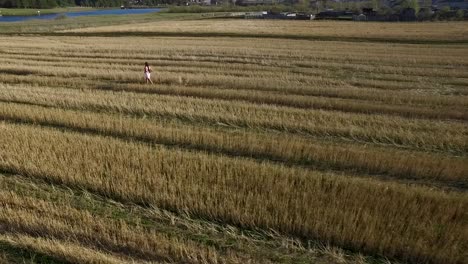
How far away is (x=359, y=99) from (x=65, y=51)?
77.7 ft

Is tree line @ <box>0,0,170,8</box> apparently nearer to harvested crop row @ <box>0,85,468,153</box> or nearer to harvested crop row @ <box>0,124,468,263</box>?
harvested crop row @ <box>0,85,468,153</box>

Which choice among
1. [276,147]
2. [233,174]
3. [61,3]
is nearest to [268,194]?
[233,174]

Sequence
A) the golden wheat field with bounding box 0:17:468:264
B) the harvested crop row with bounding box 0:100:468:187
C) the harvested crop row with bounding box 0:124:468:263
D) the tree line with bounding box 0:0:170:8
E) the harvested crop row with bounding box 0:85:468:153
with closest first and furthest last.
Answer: the golden wheat field with bounding box 0:17:468:264
the harvested crop row with bounding box 0:124:468:263
the harvested crop row with bounding box 0:100:468:187
the harvested crop row with bounding box 0:85:468:153
the tree line with bounding box 0:0:170:8

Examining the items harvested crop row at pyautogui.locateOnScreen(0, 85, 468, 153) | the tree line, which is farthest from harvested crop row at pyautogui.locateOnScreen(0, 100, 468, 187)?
the tree line

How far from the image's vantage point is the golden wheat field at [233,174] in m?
5.43

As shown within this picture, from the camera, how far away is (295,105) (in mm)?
13930

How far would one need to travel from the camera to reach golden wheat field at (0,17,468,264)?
543 cm

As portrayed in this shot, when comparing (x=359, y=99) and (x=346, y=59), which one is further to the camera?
(x=346, y=59)

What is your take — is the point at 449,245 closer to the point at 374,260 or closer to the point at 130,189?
the point at 374,260

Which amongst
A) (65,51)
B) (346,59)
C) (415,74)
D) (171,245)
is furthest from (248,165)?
(65,51)

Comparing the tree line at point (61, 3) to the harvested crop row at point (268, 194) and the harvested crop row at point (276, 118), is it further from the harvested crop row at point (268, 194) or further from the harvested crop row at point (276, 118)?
the harvested crop row at point (268, 194)

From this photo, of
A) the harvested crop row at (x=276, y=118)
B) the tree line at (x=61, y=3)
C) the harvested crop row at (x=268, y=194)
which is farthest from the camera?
the tree line at (x=61, y=3)

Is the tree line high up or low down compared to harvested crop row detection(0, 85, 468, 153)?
up

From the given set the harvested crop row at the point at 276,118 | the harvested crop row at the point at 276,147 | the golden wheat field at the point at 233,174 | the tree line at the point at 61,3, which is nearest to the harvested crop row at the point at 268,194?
the golden wheat field at the point at 233,174
